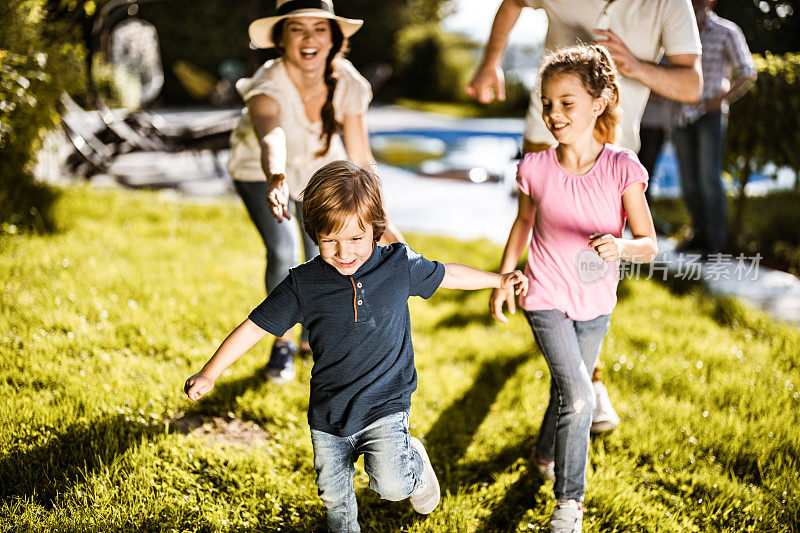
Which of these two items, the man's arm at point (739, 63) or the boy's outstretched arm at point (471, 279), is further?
the man's arm at point (739, 63)

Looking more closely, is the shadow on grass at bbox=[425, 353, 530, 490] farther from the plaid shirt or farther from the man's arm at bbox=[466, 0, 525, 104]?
the plaid shirt

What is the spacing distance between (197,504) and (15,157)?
3.55 metres

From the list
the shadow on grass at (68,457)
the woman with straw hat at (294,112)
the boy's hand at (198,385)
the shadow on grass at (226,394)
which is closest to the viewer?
the boy's hand at (198,385)

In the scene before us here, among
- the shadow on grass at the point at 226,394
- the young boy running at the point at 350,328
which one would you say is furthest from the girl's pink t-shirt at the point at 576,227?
the shadow on grass at the point at 226,394

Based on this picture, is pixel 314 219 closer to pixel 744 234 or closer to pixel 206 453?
pixel 206 453

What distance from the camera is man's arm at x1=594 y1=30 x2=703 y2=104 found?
2.75 m

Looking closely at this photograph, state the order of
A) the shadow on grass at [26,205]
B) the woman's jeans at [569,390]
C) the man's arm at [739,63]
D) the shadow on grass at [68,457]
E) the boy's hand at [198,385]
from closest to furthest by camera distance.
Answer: the boy's hand at [198,385] < the woman's jeans at [569,390] < the shadow on grass at [68,457] < the man's arm at [739,63] < the shadow on grass at [26,205]

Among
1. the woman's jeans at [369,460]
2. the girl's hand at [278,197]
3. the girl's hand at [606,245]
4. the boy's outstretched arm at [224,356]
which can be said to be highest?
the girl's hand at [278,197]

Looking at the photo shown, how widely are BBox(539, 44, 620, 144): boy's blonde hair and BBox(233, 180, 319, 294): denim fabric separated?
1369 mm

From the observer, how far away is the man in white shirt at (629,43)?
9.10ft

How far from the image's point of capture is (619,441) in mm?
2984

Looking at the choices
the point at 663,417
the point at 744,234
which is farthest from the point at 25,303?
the point at 744,234

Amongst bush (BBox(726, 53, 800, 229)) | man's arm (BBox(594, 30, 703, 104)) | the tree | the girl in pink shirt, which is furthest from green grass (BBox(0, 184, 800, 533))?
the tree

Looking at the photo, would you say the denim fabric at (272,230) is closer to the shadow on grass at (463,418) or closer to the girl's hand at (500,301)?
the shadow on grass at (463,418)
